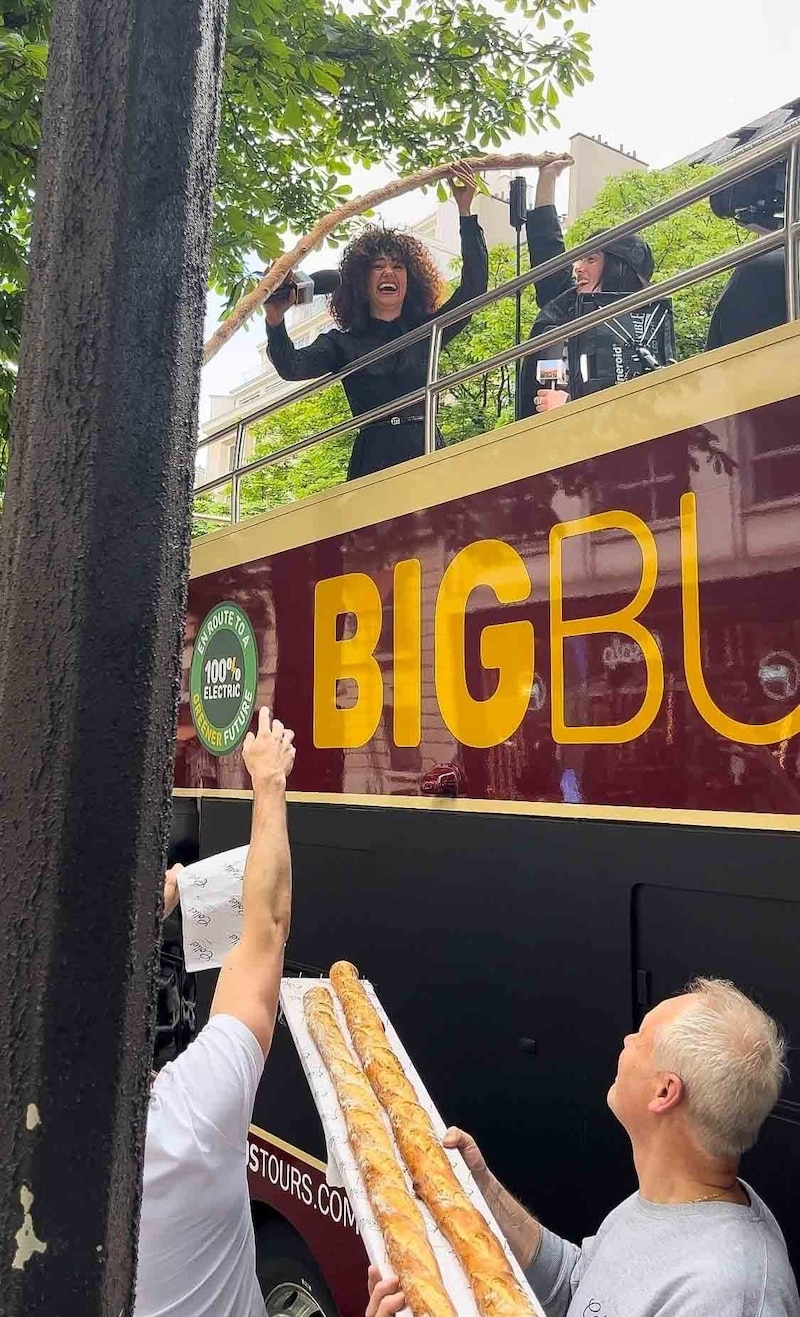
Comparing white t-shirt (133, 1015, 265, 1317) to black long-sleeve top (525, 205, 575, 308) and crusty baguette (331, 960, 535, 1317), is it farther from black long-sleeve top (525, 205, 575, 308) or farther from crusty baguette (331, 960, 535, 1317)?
black long-sleeve top (525, 205, 575, 308)

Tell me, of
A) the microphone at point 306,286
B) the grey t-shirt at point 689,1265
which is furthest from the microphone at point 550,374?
the grey t-shirt at point 689,1265

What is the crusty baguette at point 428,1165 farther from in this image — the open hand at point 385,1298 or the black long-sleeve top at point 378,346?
the black long-sleeve top at point 378,346

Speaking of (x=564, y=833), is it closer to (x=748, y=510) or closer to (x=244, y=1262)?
(x=748, y=510)

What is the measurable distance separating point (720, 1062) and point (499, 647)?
1209 mm

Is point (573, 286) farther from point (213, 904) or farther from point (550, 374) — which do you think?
point (213, 904)

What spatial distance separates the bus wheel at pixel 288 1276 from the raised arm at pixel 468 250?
2.90 m

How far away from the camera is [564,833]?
252cm

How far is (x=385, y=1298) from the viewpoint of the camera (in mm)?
1885

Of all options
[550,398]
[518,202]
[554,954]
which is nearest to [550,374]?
[550,398]

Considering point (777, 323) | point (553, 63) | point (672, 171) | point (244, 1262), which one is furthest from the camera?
point (553, 63)

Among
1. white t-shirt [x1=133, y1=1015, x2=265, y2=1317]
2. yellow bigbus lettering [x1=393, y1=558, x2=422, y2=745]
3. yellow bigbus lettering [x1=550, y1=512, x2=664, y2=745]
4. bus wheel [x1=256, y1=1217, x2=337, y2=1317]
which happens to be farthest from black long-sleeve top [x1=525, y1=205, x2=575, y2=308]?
bus wheel [x1=256, y1=1217, x2=337, y2=1317]

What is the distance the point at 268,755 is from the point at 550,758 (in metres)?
0.68

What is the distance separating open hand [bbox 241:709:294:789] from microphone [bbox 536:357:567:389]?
3.86ft

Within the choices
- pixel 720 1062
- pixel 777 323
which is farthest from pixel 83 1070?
pixel 777 323
